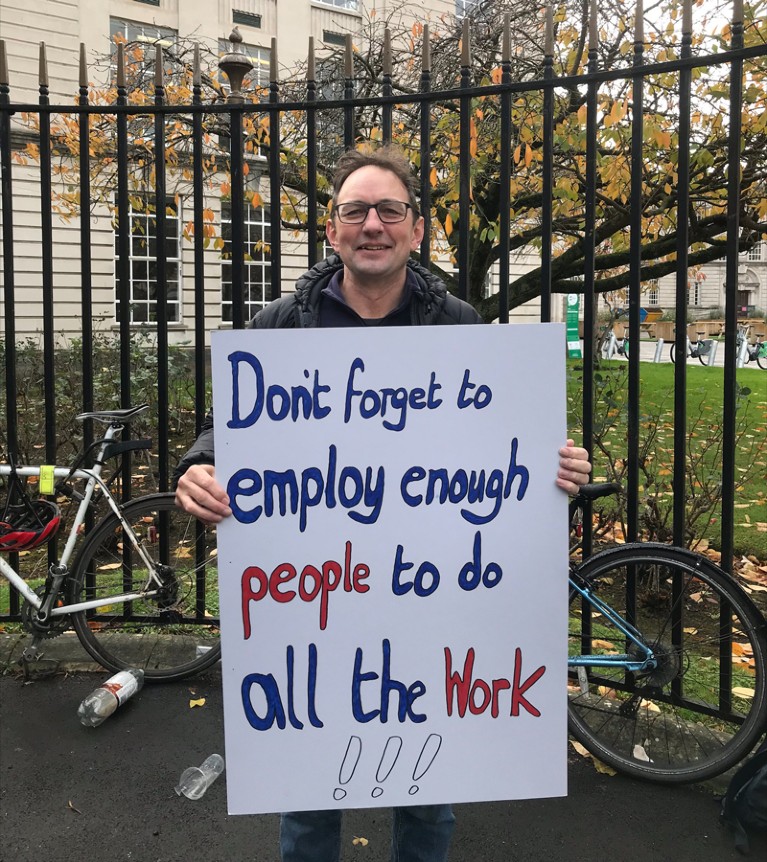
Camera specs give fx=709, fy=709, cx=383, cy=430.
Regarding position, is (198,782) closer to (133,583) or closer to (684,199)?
(133,583)

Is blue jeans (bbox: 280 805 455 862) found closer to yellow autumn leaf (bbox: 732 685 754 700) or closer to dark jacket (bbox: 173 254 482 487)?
dark jacket (bbox: 173 254 482 487)

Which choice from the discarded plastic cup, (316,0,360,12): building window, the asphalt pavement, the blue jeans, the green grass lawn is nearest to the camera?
the blue jeans

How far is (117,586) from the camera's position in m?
3.44

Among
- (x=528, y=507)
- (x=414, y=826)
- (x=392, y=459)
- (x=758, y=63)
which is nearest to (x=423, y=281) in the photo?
(x=392, y=459)

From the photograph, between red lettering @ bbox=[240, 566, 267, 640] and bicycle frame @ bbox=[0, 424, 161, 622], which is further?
bicycle frame @ bbox=[0, 424, 161, 622]

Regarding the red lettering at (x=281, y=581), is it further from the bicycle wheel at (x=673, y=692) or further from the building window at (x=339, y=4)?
the building window at (x=339, y=4)

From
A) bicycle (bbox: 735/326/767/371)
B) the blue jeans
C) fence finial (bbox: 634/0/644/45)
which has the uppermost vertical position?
bicycle (bbox: 735/326/767/371)

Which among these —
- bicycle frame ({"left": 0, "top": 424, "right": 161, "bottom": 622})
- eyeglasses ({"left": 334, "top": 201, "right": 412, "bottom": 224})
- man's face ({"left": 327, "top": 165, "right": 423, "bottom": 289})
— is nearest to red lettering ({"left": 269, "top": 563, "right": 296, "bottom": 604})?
A: man's face ({"left": 327, "top": 165, "right": 423, "bottom": 289})

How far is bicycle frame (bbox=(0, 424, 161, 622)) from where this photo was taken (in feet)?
10.5

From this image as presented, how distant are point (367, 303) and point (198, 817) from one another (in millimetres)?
1759

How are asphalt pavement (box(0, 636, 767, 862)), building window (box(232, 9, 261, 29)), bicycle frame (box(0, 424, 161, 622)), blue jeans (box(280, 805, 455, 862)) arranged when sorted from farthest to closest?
building window (box(232, 9, 261, 29)), bicycle frame (box(0, 424, 161, 622)), asphalt pavement (box(0, 636, 767, 862)), blue jeans (box(280, 805, 455, 862))

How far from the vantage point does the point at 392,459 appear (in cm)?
170

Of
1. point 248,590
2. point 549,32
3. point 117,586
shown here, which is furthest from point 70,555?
point 549,32

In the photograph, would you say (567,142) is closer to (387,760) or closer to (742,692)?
(742,692)
